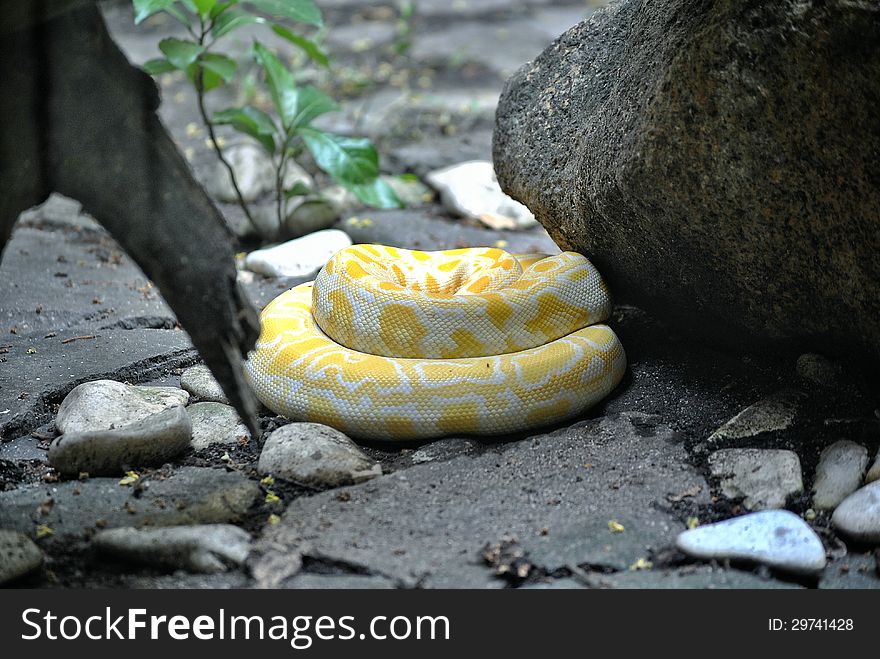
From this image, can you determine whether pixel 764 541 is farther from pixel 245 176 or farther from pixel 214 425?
pixel 245 176

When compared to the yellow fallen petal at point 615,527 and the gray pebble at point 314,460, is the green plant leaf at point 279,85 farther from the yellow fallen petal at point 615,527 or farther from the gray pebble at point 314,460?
the yellow fallen petal at point 615,527

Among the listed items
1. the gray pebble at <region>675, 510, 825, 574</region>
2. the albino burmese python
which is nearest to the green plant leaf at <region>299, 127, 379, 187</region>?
the albino burmese python

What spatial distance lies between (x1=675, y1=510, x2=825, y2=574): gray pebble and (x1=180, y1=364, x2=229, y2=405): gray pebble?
2375 millimetres

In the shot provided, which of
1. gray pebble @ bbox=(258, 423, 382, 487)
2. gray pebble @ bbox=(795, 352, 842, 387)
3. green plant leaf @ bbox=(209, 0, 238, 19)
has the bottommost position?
gray pebble @ bbox=(258, 423, 382, 487)

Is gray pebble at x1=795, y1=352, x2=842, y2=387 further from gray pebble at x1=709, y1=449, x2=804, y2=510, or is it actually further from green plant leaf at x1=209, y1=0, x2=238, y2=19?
green plant leaf at x1=209, y1=0, x2=238, y2=19

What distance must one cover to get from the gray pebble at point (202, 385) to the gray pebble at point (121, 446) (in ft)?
1.88

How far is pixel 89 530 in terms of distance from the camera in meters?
3.12

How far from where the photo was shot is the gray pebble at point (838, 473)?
331 cm

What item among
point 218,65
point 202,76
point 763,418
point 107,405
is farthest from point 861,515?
point 202,76

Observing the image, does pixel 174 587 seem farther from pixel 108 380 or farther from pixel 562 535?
pixel 108 380

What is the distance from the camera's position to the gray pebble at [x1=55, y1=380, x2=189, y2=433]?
3.79 meters

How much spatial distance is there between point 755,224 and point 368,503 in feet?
6.53

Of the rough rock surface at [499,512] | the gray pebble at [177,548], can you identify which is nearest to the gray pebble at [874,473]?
the rough rock surface at [499,512]

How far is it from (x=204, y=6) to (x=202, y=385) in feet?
9.24
